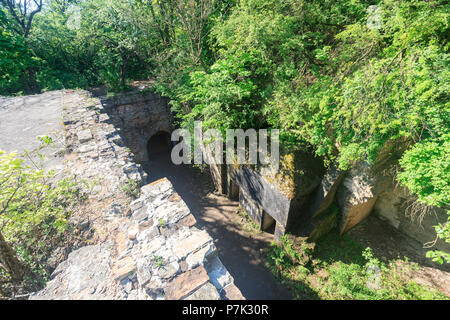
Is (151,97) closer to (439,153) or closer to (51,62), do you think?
(51,62)

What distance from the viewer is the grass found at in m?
5.56

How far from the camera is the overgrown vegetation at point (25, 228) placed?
2615 millimetres

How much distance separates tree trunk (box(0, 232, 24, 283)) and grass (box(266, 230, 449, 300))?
622 centimetres

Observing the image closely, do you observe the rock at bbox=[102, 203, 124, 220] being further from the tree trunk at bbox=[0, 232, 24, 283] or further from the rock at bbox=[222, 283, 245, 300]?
the rock at bbox=[222, 283, 245, 300]

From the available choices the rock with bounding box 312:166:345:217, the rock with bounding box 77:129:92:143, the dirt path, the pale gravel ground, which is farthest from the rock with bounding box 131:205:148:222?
the rock with bounding box 312:166:345:217

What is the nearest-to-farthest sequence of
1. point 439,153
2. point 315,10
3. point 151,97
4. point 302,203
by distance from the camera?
point 439,153, point 315,10, point 302,203, point 151,97

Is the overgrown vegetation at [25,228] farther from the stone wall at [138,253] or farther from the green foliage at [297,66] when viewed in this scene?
the green foliage at [297,66]

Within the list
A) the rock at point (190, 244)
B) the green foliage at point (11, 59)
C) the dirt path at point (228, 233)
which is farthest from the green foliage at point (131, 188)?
the green foliage at point (11, 59)

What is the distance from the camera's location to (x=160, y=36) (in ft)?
33.3

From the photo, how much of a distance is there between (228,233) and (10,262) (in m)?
6.28

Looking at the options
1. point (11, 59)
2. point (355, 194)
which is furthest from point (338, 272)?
point (11, 59)

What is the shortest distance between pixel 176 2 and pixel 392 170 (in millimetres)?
8891
